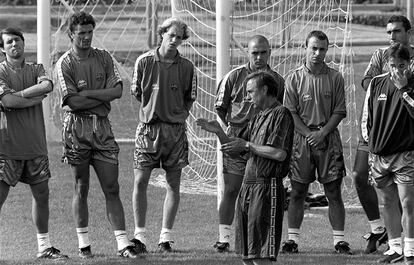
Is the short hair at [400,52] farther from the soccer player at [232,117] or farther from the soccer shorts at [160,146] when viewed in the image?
the soccer shorts at [160,146]

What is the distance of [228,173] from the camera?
1001cm

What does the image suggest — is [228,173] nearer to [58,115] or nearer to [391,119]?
[391,119]

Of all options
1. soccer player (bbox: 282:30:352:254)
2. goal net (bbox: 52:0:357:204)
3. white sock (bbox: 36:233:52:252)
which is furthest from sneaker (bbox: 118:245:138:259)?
goal net (bbox: 52:0:357:204)

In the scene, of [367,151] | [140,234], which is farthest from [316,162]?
[140,234]

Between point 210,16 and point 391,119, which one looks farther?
point 210,16

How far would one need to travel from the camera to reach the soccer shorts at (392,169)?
9.16 meters

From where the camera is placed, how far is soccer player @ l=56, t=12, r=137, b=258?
9.43 m

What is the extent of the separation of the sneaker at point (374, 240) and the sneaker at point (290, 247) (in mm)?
650

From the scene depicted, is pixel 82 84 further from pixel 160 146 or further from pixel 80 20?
pixel 160 146

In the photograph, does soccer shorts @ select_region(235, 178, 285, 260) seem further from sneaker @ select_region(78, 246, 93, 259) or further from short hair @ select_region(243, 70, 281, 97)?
sneaker @ select_region(78, 246, 93, 259)

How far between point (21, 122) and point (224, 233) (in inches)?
86.4

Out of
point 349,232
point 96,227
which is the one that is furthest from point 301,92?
point 96,227

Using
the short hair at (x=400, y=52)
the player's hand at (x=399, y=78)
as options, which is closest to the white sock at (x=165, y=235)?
the player's hand at (x=399, y=78)

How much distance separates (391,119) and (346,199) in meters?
3.34
